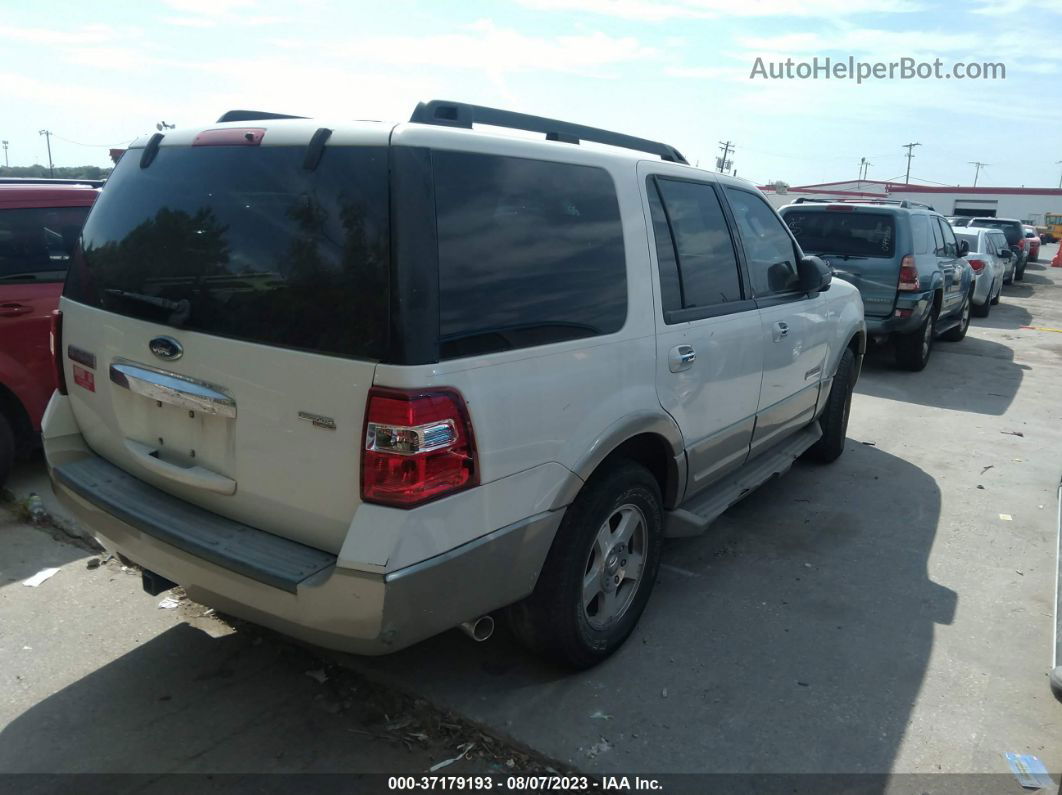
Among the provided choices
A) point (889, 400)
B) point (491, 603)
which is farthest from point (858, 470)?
point (491, 603)

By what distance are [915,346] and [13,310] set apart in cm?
878

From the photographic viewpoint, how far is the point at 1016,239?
24.3 metres

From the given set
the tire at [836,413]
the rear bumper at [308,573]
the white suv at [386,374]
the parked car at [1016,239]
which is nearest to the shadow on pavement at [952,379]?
the tire at [836,413]

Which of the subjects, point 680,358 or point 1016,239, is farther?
point 1016,239

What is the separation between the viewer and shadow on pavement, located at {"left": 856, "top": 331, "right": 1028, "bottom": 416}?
8209 millimetres

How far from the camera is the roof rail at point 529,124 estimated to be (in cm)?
276

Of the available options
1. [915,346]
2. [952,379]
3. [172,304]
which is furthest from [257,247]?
[952,379]

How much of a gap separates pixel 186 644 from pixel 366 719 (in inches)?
38.0

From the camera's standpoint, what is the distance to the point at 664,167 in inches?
138

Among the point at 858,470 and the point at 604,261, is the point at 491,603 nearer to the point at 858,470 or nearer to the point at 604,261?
the point at 604,261

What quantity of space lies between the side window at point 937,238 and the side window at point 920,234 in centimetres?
30

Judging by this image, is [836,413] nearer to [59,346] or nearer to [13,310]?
[59,346]

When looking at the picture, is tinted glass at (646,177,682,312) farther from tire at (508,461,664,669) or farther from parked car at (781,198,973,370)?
parked car at (781,198,973,370)

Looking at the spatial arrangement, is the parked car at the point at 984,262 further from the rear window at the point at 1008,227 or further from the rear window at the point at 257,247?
the rear window at the point at 257,247
